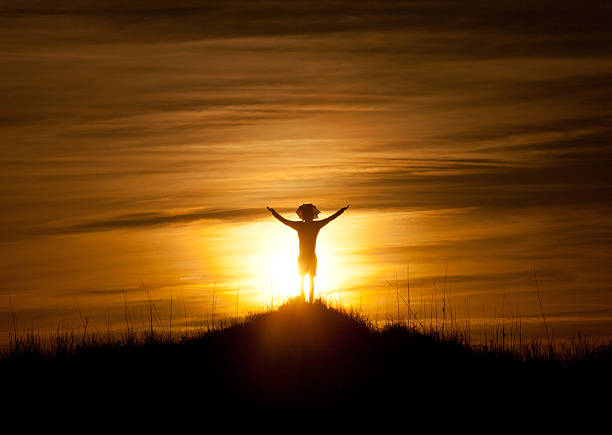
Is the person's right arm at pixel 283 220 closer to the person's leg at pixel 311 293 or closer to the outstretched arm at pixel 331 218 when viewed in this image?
the outstretched arm at pixel 331 218

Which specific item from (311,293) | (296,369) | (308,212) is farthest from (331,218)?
(296,369)

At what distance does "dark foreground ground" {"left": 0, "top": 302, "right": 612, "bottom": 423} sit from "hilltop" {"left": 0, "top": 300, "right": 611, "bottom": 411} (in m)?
0.02

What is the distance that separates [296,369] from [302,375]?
31cm

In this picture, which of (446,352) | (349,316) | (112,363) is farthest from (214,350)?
(446,352)

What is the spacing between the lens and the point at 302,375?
49.1 feet

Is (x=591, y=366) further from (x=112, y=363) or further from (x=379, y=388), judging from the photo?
(x=112, y=363)

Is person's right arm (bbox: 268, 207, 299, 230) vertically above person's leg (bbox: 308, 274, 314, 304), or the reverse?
person's right arm (bbox: 268, 207, 299, 230)

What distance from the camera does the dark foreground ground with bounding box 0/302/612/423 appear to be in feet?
44.5

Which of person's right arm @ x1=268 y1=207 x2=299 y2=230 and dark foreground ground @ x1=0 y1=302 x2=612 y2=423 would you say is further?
person's right arm @ x1=268 y1=207 x2=299 y2=230

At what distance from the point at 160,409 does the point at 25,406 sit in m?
2.19

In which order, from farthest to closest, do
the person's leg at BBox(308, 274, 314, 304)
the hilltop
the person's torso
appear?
the person's torso, the person's leg at BBox(308, 274, 314, 304), the hilltop

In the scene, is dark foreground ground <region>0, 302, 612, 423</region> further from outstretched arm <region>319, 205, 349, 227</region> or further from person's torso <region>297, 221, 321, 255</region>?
outstretched arm <region>319, 205, 349, 227</region>

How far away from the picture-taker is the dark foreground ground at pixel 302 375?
1357 cm

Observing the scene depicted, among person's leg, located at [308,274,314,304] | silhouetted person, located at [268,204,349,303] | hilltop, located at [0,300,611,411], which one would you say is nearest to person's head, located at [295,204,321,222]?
silhouetted person, located at [268,204,349,303]
